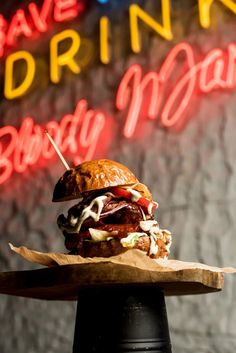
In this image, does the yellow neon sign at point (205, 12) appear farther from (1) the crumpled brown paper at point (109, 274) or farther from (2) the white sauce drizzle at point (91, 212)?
(1) the crumpled brown paper at point (109, 274)

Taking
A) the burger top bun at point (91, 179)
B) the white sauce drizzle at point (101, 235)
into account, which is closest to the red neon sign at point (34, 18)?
the burger top bun at point (91, 179)

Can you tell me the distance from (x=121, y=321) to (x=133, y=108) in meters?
1.73

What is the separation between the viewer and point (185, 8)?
3.32 meters

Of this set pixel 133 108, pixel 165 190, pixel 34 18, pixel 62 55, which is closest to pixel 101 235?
pixel 165 190

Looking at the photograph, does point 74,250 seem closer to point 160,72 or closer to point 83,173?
point 83,173

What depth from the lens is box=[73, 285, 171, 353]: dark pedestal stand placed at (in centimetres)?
177

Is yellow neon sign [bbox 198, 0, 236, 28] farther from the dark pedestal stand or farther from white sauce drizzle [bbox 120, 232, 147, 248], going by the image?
the dark pedestal stand

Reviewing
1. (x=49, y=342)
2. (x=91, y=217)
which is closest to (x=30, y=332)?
(x=49, y=342)

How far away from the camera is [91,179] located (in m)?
2.05

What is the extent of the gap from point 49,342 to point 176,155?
128 cm

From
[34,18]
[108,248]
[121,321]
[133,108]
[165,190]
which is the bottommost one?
[121,321]

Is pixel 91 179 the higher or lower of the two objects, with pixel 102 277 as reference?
higher

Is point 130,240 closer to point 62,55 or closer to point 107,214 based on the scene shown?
point 107,214

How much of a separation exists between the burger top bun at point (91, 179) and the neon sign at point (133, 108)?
1.15 m
